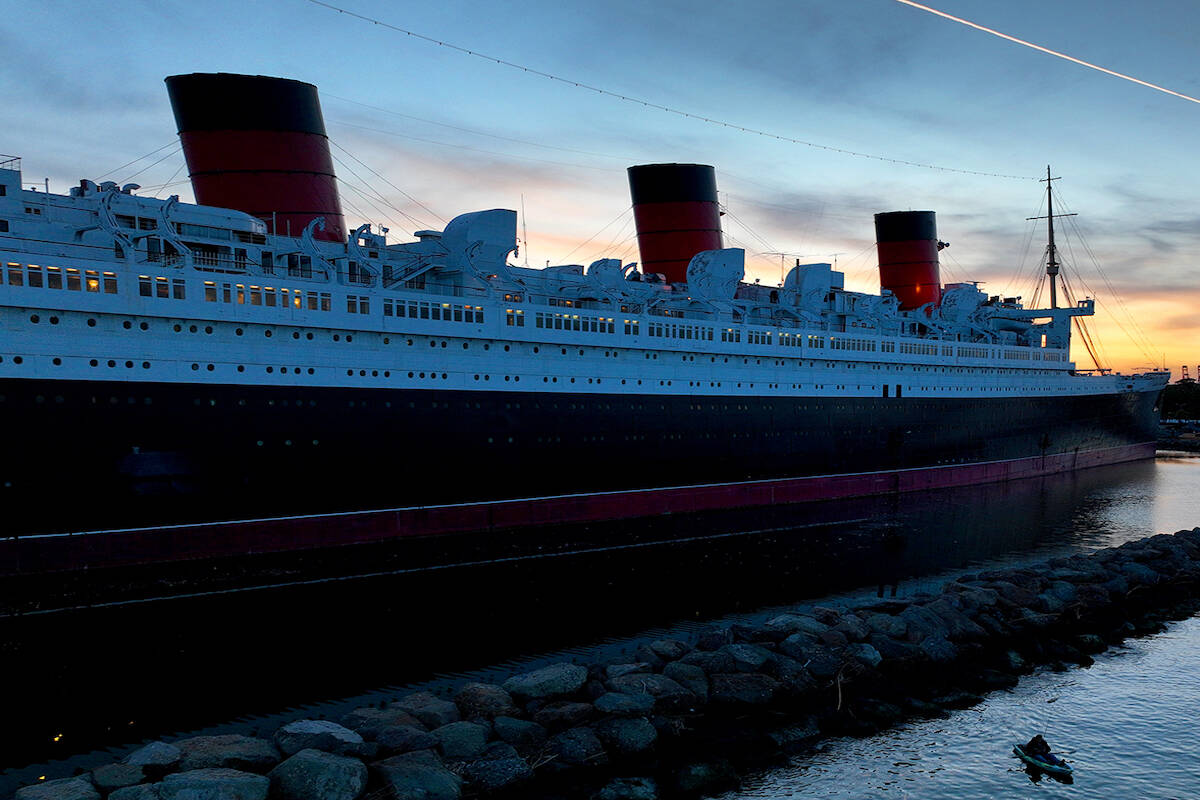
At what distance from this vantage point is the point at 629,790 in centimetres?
1069

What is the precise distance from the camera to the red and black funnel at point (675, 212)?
38875 mm

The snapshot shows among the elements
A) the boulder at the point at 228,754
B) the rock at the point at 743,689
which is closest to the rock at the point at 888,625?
the rock at the point at 743,689

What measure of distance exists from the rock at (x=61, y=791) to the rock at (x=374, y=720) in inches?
132

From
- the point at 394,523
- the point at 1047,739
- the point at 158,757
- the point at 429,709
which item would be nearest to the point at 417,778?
the point at 429,709

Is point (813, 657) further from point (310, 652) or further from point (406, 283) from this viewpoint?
point (406, 283)

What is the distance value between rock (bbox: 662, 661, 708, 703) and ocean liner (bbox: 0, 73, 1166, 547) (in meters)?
11.8

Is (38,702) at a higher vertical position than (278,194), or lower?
lower

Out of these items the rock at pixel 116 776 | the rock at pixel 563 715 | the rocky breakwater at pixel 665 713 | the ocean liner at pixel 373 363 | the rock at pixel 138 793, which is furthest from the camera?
the ocean liner at pixel 373 363

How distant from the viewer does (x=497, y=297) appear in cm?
2636

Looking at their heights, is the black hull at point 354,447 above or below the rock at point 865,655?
above

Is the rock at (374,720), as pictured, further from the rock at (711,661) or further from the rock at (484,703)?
the rock at (711,661)

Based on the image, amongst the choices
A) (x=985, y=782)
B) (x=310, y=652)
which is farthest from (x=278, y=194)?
(x=985, y=782)

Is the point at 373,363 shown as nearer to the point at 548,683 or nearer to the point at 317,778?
the point at 548,683

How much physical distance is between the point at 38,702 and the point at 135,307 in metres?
10.0
